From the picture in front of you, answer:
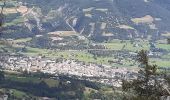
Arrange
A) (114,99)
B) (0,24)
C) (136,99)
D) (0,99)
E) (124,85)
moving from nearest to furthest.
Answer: (0,24) → (136,99) → (124,85) → (0,99) → (114,99)

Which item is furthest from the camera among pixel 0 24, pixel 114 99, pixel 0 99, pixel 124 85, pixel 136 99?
pixel 114 99

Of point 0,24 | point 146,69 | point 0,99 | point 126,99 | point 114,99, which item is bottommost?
point 114,99

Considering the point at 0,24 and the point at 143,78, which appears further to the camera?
the point at 143,78

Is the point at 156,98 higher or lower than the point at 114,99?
higher

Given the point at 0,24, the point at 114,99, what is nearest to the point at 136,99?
the point at 0,24

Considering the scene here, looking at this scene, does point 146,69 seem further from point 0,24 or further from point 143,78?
point 0,24

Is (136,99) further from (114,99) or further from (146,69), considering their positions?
(114,99)

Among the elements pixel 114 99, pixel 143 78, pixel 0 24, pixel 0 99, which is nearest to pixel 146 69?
pixel 143 78
